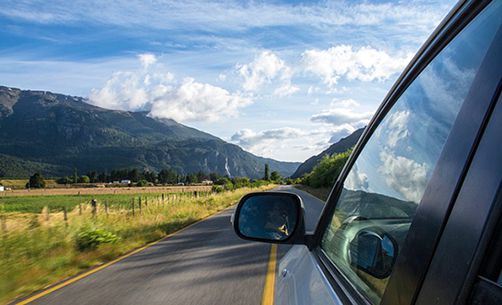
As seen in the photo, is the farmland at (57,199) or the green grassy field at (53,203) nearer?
the green grassy field at (53,203)

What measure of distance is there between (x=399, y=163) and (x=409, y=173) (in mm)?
156

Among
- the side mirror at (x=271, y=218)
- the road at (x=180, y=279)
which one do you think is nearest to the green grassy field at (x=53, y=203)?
the road at (x=180, y=279)

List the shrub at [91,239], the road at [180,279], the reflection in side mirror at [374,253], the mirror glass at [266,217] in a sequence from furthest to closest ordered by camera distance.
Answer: the shrub at [91,239] < the road at [180,279] < the mirror glass at [266,217] < the reflection in side mirror at [374,253]

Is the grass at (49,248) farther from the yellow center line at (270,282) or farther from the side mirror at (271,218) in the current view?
the side mirror at (271,218)

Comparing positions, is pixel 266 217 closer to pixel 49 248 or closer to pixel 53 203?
pixel 49 248

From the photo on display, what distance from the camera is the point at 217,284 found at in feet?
24.9

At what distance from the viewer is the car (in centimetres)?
96

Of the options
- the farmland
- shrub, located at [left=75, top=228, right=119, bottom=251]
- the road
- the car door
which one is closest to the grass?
shrub, located at [left=75, top=228, right=119, bottom=251]

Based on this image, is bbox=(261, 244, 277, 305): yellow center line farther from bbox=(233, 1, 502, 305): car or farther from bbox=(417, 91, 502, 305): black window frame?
bbox=(417, 91, 502, 305): black window frame

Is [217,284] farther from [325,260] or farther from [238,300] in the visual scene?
[325,260]

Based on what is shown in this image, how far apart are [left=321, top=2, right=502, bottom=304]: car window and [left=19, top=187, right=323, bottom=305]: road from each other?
4570 millimetres

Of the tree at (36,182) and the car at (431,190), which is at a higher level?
the car at (431,190)

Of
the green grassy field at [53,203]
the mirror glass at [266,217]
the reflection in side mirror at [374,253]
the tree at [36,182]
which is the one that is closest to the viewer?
the reflection in side mirror at [374,253]

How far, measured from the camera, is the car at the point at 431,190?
3.14ft
